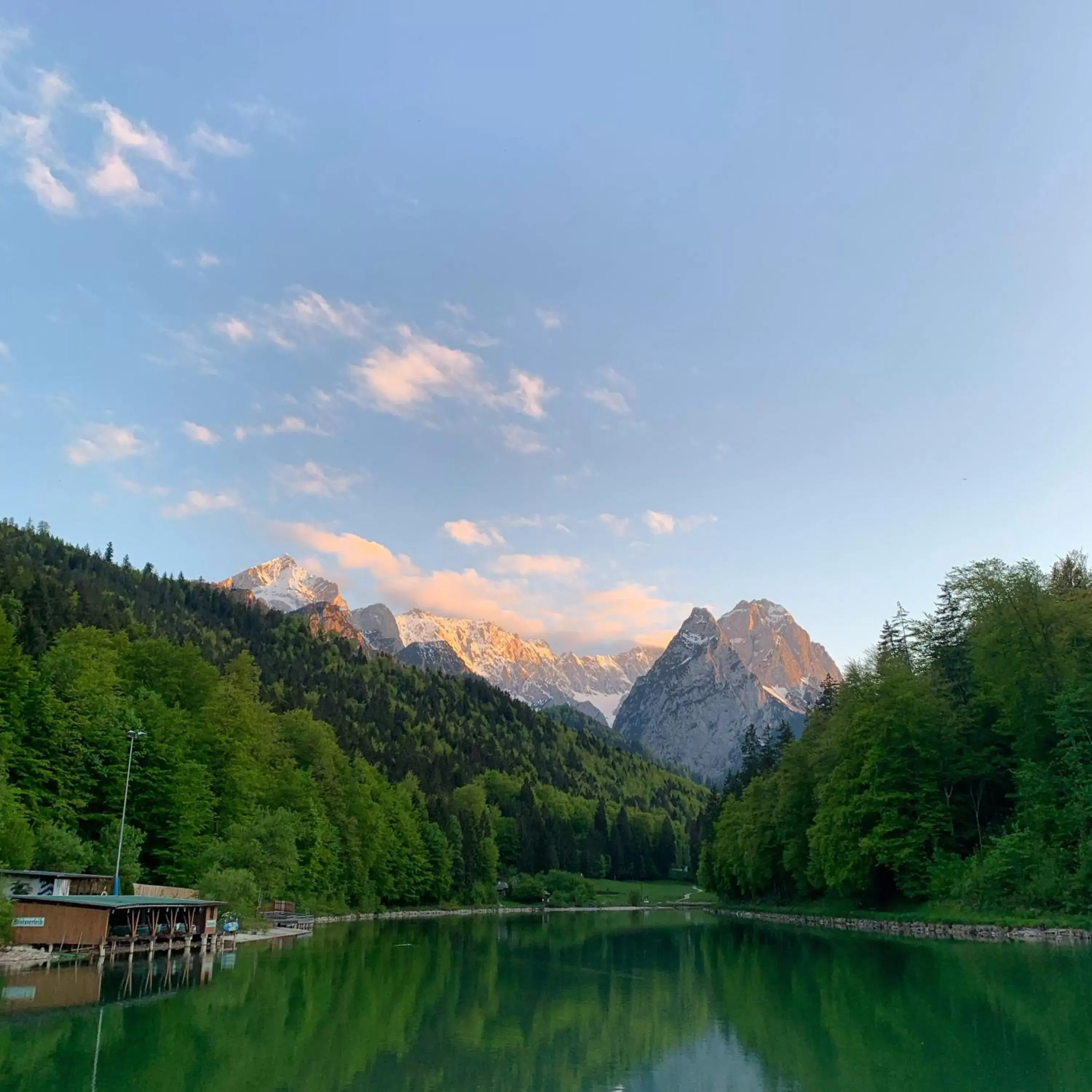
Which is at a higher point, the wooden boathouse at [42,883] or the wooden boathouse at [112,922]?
the wooden boathouse at [42,883]

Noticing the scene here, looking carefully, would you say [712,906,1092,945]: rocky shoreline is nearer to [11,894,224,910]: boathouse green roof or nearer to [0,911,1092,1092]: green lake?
[0,911,1092,1092]: green lake

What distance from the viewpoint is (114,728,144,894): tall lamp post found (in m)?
46.0

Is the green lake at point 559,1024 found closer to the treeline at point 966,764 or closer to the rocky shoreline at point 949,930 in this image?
the rocky shoreline at point 949,930

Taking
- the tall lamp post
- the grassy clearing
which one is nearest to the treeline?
the tall lamp post

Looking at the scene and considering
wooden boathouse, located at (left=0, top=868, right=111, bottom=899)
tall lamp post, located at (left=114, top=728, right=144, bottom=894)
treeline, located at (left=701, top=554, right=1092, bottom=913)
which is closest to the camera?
wooden boathouse, located at (left=0, top=868, right=111, bottom=899)

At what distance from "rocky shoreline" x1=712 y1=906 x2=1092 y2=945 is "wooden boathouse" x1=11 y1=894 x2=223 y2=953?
4072 centimetres

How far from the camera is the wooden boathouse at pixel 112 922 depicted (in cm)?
3712

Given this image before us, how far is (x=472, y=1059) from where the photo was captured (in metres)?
20.2

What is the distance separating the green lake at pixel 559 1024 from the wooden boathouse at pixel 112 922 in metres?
2.33

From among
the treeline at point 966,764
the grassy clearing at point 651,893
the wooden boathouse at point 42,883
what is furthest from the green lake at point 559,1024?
the grassy clearing at point 651,893

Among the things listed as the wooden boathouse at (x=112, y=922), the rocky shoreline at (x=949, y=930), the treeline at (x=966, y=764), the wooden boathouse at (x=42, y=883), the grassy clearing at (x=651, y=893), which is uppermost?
the treeline at (x=966, y=764)

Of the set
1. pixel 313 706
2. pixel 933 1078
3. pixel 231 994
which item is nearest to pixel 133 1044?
pixel 231 994

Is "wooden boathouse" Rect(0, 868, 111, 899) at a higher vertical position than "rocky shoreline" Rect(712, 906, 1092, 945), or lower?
higher

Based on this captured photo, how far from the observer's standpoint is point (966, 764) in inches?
2408
